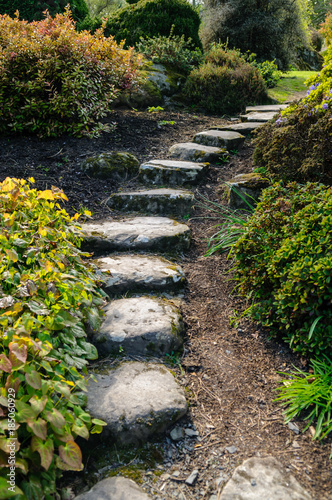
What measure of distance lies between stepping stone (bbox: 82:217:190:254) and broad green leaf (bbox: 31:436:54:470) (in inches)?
70.8

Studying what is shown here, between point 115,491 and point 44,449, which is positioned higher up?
point 44,449

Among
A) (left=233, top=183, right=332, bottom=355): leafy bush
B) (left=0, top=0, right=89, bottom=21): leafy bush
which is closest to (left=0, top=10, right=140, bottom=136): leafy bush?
(left=233, top=183, right=332, bottom=355): leafy bush

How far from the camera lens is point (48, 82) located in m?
4.15

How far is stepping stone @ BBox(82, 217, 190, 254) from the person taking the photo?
288cm

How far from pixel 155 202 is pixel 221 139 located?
5.41 feet

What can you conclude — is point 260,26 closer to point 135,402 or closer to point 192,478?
point 135,402

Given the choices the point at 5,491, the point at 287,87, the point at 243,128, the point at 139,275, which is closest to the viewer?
the point at 5,491

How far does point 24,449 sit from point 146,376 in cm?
72

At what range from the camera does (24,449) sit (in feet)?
3.93

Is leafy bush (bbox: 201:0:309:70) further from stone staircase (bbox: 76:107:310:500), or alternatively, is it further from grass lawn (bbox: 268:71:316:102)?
stone staircase (bbox: 76:107:310:500)

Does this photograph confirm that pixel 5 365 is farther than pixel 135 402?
No

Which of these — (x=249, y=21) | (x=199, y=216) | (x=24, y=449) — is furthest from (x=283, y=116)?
(x=249, y=21)

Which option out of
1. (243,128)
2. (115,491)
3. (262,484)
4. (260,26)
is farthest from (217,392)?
(260,26)

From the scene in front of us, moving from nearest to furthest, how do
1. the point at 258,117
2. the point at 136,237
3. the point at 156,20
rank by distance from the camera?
the point at 136,237 < the point at 258,117 < the point at 156,20
